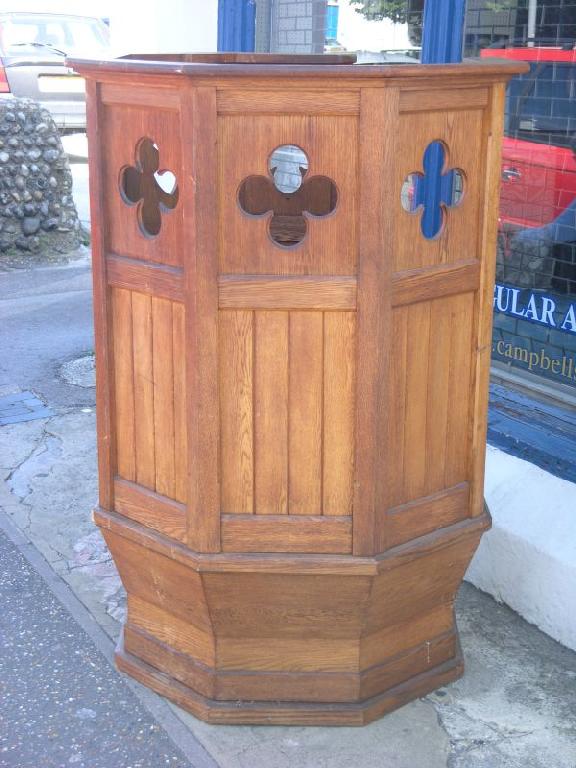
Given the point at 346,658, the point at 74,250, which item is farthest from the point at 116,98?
the point at 74,250

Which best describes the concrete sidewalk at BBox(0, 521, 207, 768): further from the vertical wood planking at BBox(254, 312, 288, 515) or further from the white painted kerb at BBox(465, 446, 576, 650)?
the white painted kerb at BBox(465, 446, 576, 650)

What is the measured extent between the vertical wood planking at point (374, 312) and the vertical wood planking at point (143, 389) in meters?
0.58

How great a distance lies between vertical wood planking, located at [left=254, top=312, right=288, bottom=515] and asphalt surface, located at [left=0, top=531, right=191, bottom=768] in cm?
78

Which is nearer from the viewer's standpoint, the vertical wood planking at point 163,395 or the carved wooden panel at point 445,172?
the carved wooden panel at point 445,172

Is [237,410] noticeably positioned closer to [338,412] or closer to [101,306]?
[338,412]

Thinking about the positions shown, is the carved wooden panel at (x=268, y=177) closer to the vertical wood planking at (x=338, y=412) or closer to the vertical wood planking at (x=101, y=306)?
the vertical wood planking at (x=338, y=412)

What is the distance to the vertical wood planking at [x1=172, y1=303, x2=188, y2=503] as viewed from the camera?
8.91ft

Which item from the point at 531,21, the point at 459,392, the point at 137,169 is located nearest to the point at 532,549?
the point at 459,392

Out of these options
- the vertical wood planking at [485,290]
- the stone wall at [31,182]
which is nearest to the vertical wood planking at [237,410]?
the vertical wood planking at [485,290]

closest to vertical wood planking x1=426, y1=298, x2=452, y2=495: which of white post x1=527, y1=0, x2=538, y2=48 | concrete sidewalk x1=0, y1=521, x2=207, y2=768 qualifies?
concrete sidewalk x1=0, y1=521, x2=207, y2=768

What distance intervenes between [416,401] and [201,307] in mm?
635

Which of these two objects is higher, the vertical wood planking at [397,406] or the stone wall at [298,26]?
the stone wall at [298,26]

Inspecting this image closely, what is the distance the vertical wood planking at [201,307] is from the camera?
2504 mm

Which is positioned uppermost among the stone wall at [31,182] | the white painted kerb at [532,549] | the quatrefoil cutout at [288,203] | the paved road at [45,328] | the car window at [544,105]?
the car window at [544,105]
